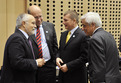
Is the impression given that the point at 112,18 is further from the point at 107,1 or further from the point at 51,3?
the point at 51,3

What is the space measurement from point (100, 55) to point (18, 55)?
115cm

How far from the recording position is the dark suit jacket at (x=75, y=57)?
335 centimetres

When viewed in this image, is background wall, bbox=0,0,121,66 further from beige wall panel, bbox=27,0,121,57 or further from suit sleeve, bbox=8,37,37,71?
suit sleeve, bbox=8,37,37,71

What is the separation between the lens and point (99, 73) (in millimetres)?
2520

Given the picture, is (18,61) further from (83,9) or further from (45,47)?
(83,9)

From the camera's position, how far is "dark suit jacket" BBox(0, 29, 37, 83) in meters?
2.54

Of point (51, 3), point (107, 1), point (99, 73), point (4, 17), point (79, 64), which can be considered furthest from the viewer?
point (107, 1)

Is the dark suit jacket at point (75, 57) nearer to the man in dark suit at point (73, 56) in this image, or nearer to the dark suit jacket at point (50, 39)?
the man in dark suit at point (73, 56)

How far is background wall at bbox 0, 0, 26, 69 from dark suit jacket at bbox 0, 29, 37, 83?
256cm

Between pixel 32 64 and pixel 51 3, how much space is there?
3.17 m

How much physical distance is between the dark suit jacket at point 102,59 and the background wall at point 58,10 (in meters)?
2.97

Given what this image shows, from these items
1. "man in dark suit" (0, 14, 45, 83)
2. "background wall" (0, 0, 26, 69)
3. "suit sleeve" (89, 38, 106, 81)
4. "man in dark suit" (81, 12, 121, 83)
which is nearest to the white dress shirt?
"man in dark suit" (0, 14, 45, 83)

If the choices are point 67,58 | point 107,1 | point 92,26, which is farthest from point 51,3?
point 92,26

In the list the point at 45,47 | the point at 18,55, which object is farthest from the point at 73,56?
the point at 18,55
